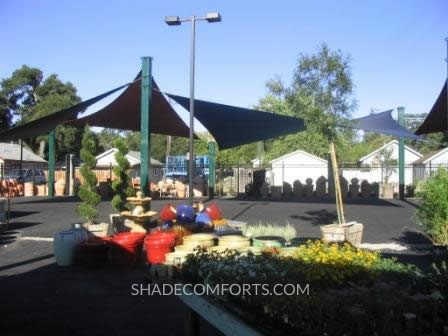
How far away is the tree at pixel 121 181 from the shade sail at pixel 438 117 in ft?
26.4

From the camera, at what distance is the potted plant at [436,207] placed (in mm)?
9766

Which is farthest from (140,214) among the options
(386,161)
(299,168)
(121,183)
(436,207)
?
(386,161)

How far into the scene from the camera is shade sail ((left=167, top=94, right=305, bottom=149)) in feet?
43.0

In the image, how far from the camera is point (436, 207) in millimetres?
9836

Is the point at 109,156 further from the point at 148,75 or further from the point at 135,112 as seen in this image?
the point at 148,75

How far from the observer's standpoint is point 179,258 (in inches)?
277

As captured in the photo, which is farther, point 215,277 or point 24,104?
point 24,104

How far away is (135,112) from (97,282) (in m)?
10.1

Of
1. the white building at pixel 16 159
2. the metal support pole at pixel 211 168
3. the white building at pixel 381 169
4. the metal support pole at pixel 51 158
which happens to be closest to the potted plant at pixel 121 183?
the metal support pole at pixel 51 158

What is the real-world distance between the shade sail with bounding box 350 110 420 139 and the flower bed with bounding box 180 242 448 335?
10.1m

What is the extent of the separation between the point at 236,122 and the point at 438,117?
17.3ft

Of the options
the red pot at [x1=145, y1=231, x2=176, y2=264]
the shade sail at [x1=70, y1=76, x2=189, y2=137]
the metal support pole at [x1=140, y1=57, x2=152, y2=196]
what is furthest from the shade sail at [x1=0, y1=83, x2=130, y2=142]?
the red pot at [x1=145, y1=231, x2=176, y2=264]

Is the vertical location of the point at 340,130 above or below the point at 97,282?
above

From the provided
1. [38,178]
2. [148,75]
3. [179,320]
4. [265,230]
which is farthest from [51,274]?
[38,178]
